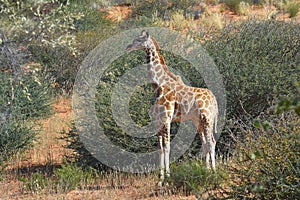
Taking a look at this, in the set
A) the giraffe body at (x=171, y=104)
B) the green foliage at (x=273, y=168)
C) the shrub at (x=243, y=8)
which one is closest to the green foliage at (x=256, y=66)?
the giraffe body at (x=171, y=104)

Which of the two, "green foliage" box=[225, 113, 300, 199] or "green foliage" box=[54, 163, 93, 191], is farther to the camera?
"green foliage" box=[54, 163, 93, 191]

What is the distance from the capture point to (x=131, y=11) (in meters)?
30.2

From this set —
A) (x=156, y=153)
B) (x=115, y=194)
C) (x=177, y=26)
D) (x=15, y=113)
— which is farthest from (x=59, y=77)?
(x=115, y=194)

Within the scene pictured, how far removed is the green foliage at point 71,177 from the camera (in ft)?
28.8

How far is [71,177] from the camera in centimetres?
889

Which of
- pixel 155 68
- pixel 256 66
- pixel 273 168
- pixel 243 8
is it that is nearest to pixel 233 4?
pixel 243 8

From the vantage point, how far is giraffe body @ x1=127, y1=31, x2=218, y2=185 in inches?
328

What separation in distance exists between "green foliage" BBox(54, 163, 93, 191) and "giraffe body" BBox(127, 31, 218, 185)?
4.40 feet

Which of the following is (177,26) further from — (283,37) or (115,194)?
(115,194)

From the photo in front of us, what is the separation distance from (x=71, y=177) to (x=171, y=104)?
73.9 inches

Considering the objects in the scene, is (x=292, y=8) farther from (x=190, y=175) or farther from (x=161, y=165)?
(x=190, y=175)

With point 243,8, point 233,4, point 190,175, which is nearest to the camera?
point 190,175

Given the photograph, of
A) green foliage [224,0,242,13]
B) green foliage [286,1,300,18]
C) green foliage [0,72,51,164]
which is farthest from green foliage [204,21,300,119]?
green foliage [224,0,242,13]

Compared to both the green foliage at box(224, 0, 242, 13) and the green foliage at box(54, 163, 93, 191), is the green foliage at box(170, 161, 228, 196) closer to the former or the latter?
the green foliage at box(54, 163, 93, 191)
